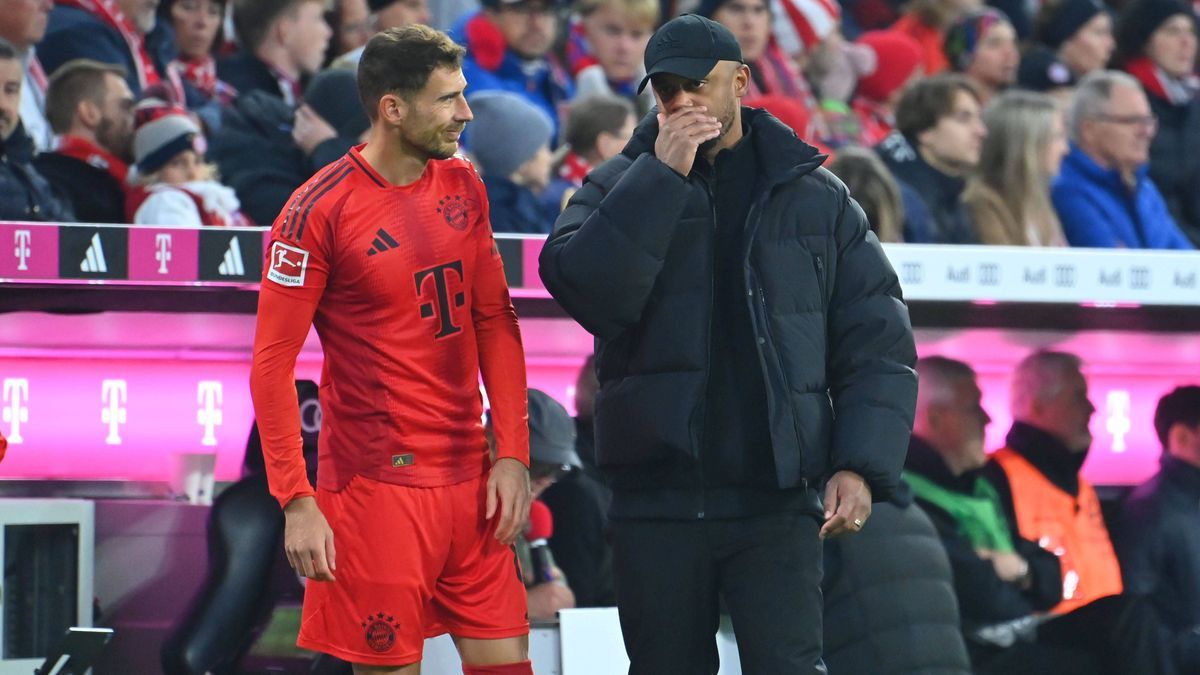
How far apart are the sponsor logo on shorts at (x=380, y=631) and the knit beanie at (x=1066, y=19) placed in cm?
595

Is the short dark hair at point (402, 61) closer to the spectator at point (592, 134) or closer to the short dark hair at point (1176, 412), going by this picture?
the spectator at point (592, 134)

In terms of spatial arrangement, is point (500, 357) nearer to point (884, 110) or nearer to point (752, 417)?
point (752, 417)

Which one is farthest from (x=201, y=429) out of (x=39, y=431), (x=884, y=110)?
(x=884, y=110)

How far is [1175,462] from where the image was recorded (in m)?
5.12

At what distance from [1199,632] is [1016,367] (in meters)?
0.92

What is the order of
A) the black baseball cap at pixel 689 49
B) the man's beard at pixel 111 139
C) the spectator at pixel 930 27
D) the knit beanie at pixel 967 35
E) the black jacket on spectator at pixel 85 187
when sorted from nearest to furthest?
the black baseball cap at pixel 689 49 → the black jacket on spectator at pixel 85 187 → the man's beard at pixel 111 139 → the knit beanie at pixel 967 35 → the spectator at pixel 930 27

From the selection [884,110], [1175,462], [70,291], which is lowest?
[1175,462]

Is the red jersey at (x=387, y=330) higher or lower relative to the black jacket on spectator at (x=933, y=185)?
lower

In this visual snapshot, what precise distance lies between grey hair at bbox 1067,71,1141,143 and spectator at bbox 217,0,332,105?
286 centimetres

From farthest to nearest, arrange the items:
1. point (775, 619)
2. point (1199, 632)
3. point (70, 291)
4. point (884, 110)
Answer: point (884, 110) < point (1199, 632) < point (70, 291) < point (775, 619)

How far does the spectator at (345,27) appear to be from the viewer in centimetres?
620

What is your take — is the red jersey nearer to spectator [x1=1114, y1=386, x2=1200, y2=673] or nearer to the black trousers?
the black trousers

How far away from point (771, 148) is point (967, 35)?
17.7 feet

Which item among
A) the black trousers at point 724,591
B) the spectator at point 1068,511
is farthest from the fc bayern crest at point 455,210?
the spectator at point 1068,511
